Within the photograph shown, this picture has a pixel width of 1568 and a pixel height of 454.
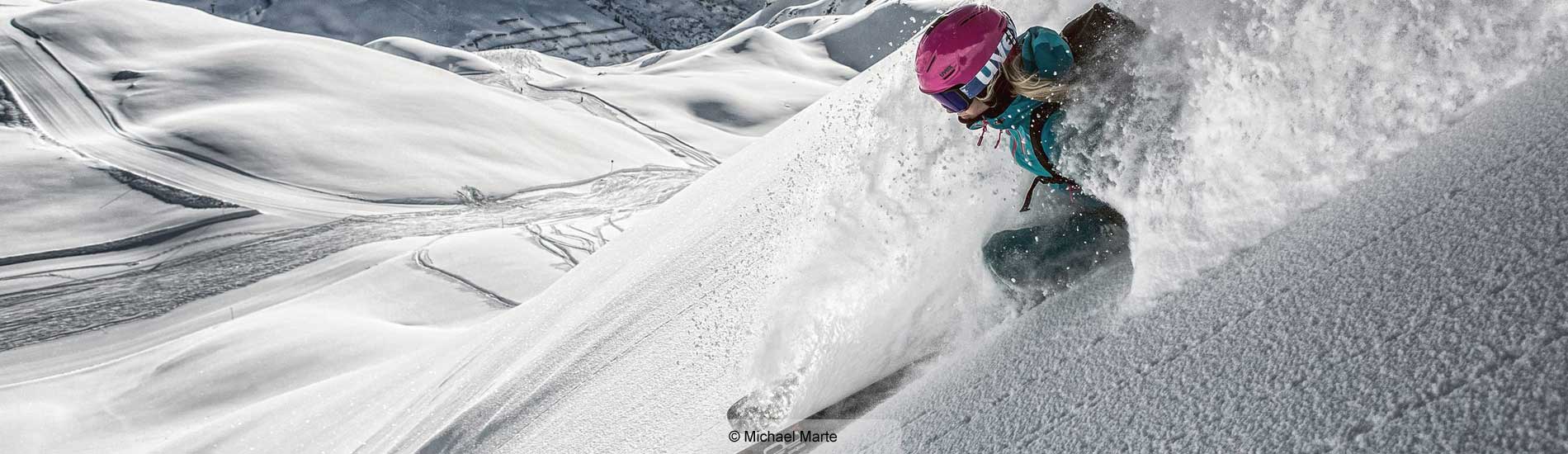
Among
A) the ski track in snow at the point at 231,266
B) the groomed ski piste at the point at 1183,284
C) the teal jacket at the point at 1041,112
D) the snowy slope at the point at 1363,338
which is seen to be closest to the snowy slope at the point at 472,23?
the ski track in snow at the point at 231,266

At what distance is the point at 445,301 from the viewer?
30.7 ft

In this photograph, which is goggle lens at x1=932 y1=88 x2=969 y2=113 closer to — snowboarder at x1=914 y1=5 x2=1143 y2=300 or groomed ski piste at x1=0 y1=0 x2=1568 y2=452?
snowboarder at x1=914 y1=5 x2=1143 y2=300

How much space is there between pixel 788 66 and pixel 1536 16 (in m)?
24.0

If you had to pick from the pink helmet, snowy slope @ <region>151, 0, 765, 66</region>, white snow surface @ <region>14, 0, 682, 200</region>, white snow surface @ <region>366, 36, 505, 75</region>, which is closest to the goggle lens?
the pink helmet

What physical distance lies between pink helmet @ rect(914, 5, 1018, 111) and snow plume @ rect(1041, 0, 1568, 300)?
37 cm

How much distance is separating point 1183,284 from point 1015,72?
783 mm

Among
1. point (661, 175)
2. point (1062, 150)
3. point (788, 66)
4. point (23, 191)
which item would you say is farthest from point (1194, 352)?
point (788, 66)

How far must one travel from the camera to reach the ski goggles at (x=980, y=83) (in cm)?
202

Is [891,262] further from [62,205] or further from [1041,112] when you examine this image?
[62,205]

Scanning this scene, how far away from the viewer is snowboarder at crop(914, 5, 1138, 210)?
6.46ft

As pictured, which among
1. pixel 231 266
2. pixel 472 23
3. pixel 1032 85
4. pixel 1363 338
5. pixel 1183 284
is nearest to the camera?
pixel 1363 338

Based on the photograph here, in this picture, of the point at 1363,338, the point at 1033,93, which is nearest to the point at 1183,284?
the point at 1363,338

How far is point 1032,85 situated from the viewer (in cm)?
197

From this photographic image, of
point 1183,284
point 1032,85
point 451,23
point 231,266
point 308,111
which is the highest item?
point 1032,85
